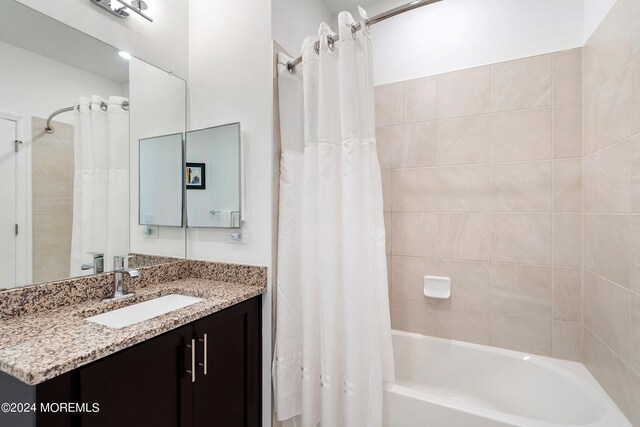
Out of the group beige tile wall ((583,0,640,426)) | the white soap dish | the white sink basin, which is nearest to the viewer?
beige tile wall ((583,0,640,426))

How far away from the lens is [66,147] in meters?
1.28

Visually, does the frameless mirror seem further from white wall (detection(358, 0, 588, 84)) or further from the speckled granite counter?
white wall (detection(358, 0, 588, 84))

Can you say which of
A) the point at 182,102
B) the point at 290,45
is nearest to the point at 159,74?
the point at 182,102

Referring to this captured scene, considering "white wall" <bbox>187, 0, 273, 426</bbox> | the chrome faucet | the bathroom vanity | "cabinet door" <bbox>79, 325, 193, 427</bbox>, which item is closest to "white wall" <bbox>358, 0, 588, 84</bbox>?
"white wall" <bbox>187, 0, 273, 426</bbox>

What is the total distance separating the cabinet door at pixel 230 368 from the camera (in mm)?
1240

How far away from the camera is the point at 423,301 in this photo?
196cm

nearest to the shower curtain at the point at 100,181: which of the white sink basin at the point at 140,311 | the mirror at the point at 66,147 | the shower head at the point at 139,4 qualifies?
the mirror at the point at 66,147

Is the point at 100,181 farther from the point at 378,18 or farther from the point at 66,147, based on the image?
the point at 378,18

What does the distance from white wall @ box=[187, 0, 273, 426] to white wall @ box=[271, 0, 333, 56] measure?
0.06 meters

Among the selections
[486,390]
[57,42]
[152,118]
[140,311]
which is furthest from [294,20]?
[486,390]

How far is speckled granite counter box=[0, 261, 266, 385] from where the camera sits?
2.58 ft

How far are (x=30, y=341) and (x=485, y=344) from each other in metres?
2.14

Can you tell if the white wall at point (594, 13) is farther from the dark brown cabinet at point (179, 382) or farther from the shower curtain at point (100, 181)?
the shower curtain at point (100, 181)

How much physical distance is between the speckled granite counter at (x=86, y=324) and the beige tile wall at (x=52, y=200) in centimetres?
11
